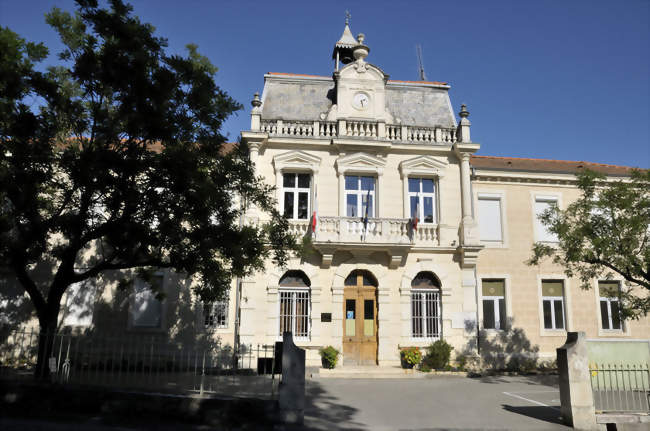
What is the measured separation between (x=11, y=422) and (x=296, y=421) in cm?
498

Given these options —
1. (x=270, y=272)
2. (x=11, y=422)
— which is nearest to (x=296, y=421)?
(x=11, y=422)

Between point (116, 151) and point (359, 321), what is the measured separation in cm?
1052

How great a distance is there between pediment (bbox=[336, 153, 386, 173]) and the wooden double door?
3.95 metres

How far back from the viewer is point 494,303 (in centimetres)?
1794

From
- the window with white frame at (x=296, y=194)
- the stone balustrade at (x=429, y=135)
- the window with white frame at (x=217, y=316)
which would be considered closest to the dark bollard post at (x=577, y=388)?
the window with white frame at (x=296, y=194)

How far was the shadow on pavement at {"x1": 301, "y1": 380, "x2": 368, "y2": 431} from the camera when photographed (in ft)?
28.4

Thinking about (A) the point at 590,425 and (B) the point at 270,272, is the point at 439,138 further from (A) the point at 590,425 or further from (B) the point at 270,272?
(A) the point at 590,425

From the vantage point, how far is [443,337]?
16.5 metres

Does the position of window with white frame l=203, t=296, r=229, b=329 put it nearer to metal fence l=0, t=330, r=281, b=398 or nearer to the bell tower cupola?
metal fence l=0, t=330, r=281, b=398

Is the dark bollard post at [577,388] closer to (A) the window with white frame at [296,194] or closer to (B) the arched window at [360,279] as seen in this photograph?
(B) the arched window at [360,279]

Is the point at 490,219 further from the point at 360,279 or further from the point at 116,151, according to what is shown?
the point at 116,151

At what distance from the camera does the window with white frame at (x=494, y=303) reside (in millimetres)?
17766

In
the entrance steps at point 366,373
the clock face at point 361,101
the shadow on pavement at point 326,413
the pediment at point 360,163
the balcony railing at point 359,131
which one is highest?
the clock face at point 361,101

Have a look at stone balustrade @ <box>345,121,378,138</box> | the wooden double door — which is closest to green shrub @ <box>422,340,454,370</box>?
the wooden double door
